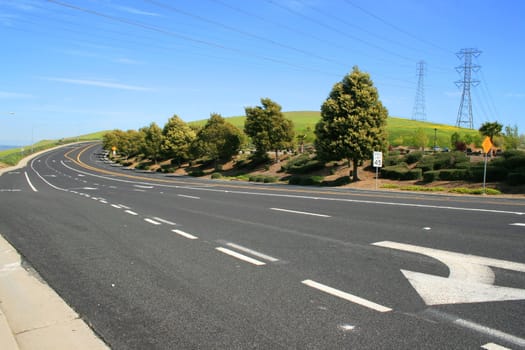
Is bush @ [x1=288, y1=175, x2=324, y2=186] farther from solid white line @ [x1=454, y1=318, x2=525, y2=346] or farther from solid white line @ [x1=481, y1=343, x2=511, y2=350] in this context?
solid white line @ [x1=481, y1=343, x2=511, y2=350]

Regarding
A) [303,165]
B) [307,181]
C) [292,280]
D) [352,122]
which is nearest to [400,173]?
[352,122]

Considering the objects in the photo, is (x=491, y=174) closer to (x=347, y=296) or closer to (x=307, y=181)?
(x=307, y=181)

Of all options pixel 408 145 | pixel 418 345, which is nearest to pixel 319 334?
pixel 418 345

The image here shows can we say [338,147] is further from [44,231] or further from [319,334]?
[319,334]

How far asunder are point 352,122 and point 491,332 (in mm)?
28124

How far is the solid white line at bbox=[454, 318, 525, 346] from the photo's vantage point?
3432 mm

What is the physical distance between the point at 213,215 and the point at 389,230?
5425 mm

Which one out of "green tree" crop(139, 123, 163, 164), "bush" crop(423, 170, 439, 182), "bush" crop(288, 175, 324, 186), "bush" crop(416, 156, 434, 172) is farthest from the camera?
"green tree" crop(139, 123, 163, 164)

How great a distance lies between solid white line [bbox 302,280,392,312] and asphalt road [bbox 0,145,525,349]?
2 cm

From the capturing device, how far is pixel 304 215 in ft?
37.9

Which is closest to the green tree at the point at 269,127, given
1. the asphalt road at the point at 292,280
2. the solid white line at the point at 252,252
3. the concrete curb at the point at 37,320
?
the asphalt road at the point at 292,280

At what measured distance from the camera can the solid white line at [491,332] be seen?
3432mm

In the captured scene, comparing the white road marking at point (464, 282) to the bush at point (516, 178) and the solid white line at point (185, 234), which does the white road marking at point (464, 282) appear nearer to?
the solid white line at point (185, 234)

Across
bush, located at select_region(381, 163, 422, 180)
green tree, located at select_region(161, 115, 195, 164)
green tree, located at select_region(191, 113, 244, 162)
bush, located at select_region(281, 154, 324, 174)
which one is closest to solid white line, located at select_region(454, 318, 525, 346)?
bush, located at select_region(381, 163, 422, 180)
